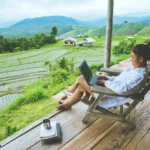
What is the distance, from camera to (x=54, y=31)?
2008 centimetres

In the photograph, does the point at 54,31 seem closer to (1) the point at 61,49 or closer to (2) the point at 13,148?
(1) the point at 61,49

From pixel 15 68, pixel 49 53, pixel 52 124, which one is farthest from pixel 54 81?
pixel 49 53

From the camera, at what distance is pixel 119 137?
7.66ft

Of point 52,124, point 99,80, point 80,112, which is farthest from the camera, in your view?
point 80,112

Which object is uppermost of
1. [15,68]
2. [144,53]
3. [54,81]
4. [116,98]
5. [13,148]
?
[144,53]

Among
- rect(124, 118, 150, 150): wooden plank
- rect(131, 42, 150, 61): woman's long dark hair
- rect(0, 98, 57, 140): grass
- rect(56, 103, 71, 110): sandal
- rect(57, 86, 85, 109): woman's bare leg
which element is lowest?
rect(0, 98, 57, 140): grass

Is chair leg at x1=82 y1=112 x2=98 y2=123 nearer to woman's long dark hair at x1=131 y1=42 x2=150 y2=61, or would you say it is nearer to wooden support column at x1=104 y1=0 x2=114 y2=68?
woman's long dark hair at x1=131 y1=42 x2=150 y2=61

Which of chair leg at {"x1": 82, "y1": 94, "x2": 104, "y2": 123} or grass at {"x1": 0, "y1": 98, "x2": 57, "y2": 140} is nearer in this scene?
chair leg at {"x1": 82, "y1": 94, "x2": 104, "y2": 123}

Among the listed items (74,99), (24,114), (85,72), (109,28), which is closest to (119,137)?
(74,99)

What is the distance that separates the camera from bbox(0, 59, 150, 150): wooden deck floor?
2188 mm

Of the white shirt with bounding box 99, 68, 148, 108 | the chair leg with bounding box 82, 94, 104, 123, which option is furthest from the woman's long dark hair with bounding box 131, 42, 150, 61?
the chair leg with bounding box 82, 94, 104, 123

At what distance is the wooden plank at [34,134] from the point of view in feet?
7.24

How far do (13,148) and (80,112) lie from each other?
99cm

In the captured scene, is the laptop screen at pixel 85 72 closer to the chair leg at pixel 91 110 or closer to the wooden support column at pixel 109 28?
the chair leg at pixel 91 110
